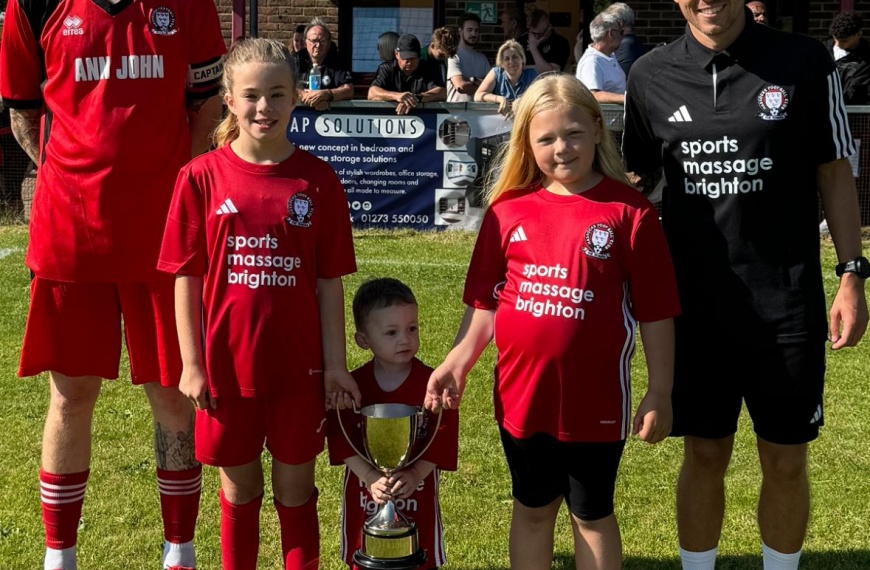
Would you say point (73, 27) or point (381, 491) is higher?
point (73, 27)

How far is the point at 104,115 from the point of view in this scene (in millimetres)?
3752

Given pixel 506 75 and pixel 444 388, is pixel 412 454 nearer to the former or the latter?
pixel 444 388

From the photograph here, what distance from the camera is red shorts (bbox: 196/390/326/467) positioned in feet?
11.6

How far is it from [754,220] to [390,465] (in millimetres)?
1278

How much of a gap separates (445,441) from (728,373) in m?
0.87

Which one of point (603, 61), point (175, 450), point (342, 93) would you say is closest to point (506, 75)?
point (603, 61)

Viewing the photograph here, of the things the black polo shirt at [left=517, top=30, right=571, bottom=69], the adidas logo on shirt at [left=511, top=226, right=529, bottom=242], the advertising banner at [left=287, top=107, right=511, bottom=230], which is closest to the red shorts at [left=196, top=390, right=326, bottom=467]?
the adidas logo on shirt at [left=511, top=226, right=529, bottom=242]

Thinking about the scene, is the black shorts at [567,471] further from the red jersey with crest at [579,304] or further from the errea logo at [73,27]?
the errea logo at [73,27]

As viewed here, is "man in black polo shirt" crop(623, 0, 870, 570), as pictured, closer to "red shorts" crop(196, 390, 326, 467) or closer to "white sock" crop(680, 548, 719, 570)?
"white sock" crop(680, 548, 719, 570)

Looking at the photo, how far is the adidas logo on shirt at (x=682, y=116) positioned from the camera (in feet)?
11.5

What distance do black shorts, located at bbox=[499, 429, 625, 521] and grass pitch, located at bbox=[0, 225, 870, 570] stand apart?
0.89 metres

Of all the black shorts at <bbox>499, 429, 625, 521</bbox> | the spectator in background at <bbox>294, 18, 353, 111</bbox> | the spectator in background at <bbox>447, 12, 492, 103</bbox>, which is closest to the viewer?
the black shorts at <bbox>499, 429, 625, 521</bbox>

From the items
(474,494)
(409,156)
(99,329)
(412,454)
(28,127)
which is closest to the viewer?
(412,454)

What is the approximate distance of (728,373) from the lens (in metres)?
3.63
